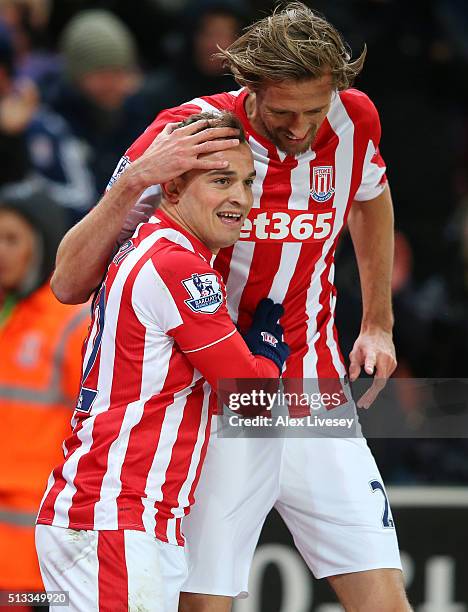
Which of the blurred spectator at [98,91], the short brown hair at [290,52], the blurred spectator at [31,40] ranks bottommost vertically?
the short brown hair at [290,52]

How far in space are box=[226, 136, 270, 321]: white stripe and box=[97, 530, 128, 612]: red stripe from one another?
29.7 inches

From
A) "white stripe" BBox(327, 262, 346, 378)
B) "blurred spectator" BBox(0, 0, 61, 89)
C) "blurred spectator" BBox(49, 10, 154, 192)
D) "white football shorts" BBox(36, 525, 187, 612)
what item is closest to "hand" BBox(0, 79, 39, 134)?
"blurred spectator" BBox(49, 10, 154, 192)

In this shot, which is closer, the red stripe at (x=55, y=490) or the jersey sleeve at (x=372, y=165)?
the red stripe at (x=55, y=490)

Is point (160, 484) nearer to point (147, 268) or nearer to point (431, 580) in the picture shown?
point (147, 268)

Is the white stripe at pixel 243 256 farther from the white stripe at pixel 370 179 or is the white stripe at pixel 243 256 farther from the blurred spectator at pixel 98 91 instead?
the blurred spectator at pixel 98 91

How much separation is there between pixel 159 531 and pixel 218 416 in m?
0.40

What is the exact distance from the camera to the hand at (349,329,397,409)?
3.71 metres

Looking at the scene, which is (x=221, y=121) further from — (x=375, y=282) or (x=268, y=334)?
(x=375, y=282)

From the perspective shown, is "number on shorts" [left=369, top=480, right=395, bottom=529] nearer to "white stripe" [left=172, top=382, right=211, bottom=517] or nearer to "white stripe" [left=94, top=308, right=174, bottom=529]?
"white stripe" [left=172, top=382, right=211, bottom=517]

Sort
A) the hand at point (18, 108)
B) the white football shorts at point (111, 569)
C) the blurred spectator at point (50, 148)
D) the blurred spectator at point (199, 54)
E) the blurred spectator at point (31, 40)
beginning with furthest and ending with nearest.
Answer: the blurred spectator at point (31, 40) < the blurred spectator at point (199, 54) < the hand at point (18, 108) < the blurred spectator at point (50, 148) < the white football shorts at point (111, 569)

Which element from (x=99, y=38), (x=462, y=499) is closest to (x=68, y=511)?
(x=462, y=499)

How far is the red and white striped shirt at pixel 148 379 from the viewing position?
3.13 meters

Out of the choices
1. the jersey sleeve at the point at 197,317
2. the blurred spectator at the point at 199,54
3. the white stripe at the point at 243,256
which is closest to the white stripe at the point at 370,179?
the white stripe at the point at 243,256

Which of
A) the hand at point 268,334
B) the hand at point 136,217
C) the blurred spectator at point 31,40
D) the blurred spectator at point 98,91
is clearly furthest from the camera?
the blurred spectator at point 31,40
